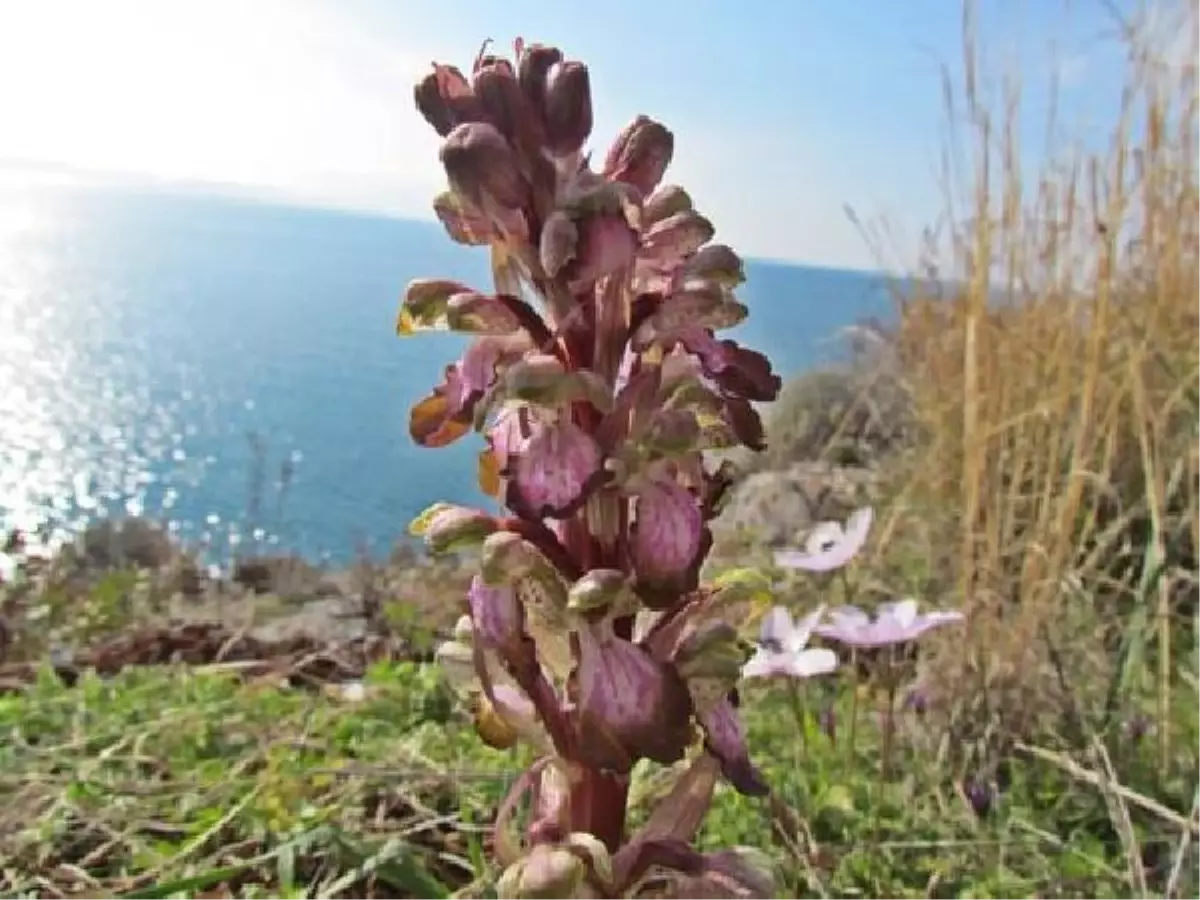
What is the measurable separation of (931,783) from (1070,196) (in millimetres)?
2335

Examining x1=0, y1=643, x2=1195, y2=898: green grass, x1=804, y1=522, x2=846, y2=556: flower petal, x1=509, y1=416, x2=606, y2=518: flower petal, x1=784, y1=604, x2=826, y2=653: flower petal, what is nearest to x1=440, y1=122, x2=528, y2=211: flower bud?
x1=509, y1=416, x2=606, y2=518: flower petal

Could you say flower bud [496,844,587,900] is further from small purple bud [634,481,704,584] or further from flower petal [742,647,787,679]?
flower petal [742,647,787,679]

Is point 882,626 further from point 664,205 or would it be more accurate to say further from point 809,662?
point 664,205

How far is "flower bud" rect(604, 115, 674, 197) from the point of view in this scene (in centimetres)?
94

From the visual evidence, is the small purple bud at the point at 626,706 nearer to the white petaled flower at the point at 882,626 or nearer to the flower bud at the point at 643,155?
the flower bud at the point at 643,155

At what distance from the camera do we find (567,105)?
0.91 metres

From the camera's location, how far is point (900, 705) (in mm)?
2605

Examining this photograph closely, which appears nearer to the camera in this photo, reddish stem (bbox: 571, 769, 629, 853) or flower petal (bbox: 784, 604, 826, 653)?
reddish stem (bbox: 571, 769, 629, 853)

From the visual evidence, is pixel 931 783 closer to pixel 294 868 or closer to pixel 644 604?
pixel 294 868

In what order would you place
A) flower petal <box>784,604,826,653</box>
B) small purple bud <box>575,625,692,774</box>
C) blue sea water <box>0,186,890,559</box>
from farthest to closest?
blue sea water <box>0,186,890,559</box>
flower petal <box>784,604,826,653</box>
small purple bud <box>575,625,692,774</box>

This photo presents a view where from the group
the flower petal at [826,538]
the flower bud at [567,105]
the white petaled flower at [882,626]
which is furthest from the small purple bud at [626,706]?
the flower petal at [826,538]

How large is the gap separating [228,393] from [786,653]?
15.2 metres

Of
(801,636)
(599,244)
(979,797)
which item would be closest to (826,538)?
(801,636)

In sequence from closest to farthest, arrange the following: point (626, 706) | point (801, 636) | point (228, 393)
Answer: point (626, 706), point (801, 636), point (228, 393)
